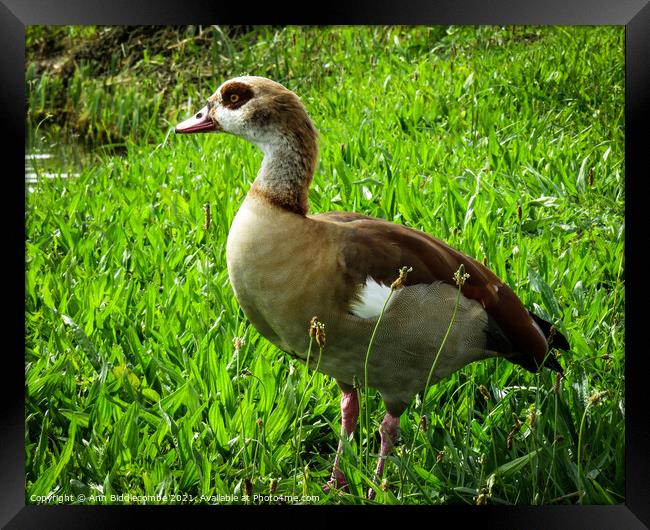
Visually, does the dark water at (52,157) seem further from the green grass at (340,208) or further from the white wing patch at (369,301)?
the white wing patch at (369,301)

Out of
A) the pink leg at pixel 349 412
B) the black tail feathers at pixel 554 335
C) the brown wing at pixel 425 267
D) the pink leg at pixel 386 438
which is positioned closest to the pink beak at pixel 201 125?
the brown wing at pixel 425 267

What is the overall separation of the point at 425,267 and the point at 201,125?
2.45 feet

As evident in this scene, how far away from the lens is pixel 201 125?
2.96 meters

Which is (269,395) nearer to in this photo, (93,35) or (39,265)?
(39,265)

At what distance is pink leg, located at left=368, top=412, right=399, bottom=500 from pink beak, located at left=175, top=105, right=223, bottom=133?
0.96 meters

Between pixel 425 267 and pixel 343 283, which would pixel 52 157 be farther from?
pixel 425 267

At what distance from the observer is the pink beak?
295cm

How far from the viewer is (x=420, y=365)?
2879mm

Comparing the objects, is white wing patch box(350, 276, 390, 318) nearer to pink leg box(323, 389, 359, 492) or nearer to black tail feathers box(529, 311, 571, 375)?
pink leg box(323, 389, 359, 492)

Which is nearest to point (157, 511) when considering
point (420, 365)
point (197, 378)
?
point (197, 378)

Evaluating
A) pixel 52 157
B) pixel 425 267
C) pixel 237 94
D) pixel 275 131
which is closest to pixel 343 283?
pixel 425 267

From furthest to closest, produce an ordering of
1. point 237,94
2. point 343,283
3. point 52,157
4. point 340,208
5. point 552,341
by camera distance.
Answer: point 340,208, point 52,157, point 552,341, point 237,94, point 343,283

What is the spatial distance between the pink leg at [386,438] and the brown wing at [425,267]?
1.34ft

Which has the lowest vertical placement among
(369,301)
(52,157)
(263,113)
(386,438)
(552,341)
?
(386,438)
